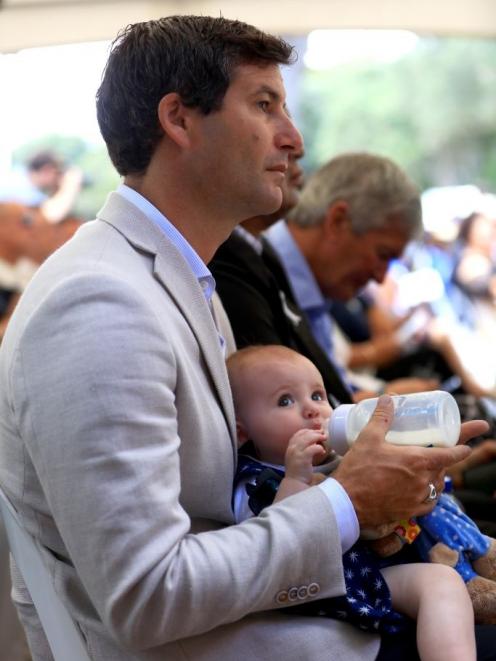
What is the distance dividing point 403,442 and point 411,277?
5.49 metres

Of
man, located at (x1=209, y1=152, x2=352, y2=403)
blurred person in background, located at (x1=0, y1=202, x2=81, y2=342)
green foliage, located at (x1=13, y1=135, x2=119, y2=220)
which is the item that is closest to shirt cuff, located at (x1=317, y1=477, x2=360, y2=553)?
man, located at (x1=209, y1=152, x2=352, y2=403)

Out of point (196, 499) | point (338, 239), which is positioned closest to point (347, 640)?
point (196, 499)

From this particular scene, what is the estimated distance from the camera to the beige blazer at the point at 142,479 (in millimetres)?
1308

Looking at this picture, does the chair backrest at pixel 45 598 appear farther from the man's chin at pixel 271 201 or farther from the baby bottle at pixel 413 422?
the man's chin at pixel 271 201

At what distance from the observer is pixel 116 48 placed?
1742 millimetres

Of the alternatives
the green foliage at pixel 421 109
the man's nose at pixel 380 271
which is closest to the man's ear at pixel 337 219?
the man's nose at pixel 380 271

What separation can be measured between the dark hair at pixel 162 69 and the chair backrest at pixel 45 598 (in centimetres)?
65

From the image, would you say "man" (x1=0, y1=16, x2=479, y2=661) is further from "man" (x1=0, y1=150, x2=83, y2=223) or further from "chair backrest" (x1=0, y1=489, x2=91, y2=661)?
"man" (x1=0, y1=150, x2=83, y2=223)

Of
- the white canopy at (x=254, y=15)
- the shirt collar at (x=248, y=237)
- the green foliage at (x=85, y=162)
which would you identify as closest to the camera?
the shirt collar at (x=248, y=237)

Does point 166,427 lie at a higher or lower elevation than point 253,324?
higher

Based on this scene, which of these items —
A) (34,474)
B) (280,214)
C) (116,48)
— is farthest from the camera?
(280,214)

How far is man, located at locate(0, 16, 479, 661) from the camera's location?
1.32 m

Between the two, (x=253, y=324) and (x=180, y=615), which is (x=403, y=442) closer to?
(x=180, y=615)

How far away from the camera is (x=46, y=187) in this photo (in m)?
5.77
